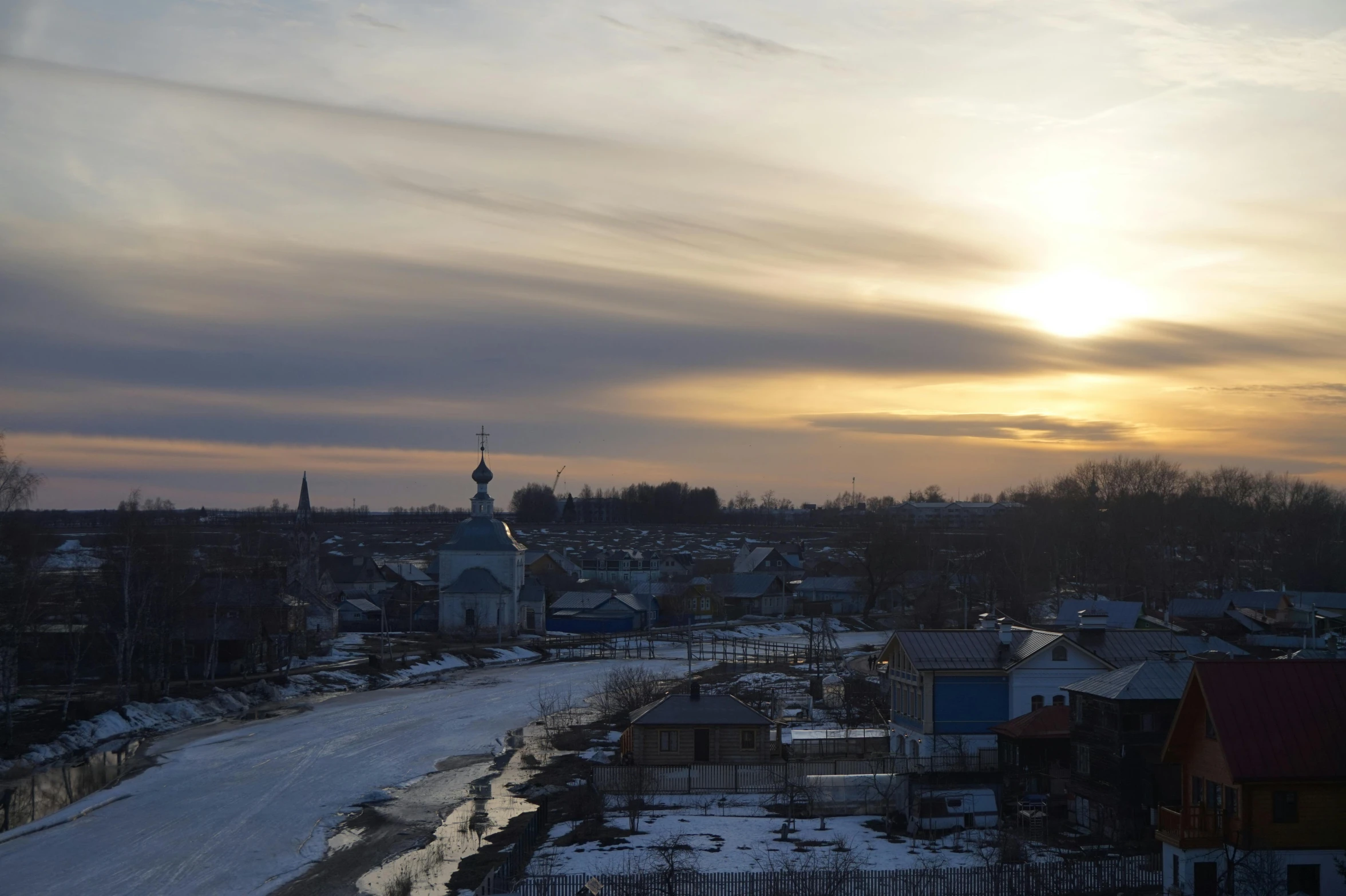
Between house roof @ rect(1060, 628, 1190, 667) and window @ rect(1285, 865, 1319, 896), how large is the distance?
13.4 meters

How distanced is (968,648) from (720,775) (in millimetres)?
8292

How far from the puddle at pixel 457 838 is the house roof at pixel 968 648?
11493mm

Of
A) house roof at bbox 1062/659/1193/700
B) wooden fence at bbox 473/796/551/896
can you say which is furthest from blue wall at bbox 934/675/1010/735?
wooden fence at bbox 473/796/551/896

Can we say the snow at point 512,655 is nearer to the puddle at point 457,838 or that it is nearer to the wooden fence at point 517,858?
the puddle at point 457,838

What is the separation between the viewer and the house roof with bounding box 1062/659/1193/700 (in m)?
27.1

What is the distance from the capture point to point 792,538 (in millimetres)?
183250

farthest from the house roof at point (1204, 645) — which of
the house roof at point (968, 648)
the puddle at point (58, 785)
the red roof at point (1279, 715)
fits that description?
the puddle at point (58, 785)

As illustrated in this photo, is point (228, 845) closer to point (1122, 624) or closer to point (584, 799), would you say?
point (584, 799)

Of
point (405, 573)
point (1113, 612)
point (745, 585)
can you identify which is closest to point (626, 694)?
point (1113, 612)

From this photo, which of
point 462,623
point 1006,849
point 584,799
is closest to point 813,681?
point 584,799

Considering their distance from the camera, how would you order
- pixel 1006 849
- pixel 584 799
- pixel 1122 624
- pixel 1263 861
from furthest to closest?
pixel 1122 624
pixel 584 799
pixel 1006 849
pixel 1263 861

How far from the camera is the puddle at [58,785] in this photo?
1271 inches

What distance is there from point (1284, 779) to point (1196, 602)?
53686 millimetres

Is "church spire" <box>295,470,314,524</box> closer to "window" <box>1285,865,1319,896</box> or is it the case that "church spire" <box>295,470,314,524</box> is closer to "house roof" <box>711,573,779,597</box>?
"house roof" <box>711,573,779,597</box>
